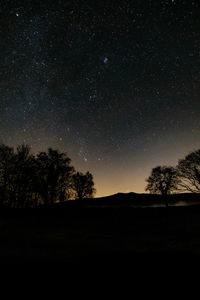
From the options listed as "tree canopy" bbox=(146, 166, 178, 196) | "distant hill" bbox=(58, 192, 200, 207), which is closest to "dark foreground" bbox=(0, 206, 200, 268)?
"tree canopy" bbox=(146, 166, 178, 196)

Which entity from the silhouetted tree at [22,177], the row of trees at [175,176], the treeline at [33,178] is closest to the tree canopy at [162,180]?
the row of trees at [175,176]

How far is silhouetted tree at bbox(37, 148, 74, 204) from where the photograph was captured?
32375 mm

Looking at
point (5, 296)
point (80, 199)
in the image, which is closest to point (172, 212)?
point (5, 296)

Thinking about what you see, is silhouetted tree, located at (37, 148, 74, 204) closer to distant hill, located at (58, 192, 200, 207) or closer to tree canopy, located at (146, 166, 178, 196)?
distant hill, located at (58, 192, 200, 207)

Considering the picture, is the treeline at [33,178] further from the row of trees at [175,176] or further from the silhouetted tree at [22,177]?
the row of trees at [175,176]

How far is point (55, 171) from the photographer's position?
33.2 metres

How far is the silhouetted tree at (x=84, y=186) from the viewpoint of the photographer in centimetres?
4366

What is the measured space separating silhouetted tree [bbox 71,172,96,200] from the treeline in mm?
3693

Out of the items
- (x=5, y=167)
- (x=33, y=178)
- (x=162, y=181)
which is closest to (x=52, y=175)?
(x=33, y=178)

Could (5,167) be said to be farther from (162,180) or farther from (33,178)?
(162,180)

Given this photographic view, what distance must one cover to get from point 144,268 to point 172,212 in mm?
15663

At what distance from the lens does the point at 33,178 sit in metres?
30.8

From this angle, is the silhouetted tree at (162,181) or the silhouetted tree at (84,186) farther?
the silhouetted tree at (84,186)

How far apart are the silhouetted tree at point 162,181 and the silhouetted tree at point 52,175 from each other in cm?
2051
